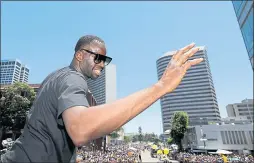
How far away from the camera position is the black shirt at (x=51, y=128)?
1.01 meters

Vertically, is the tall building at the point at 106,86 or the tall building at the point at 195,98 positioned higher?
the tall building at the point at 106,86

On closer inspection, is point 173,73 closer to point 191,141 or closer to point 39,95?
point 39,95

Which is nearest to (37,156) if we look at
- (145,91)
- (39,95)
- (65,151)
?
(65,151)

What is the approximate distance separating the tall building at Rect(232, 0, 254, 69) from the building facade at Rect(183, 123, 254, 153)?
89.1 feet

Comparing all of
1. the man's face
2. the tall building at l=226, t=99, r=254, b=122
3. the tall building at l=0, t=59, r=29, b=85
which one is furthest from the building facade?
the tall building at l=0, t=59, r=29, b=85

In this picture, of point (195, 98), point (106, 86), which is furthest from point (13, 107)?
point (106, 86)

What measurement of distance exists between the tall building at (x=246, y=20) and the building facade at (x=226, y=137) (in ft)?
89.1

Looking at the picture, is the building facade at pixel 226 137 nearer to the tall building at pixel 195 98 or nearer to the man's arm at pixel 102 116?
the man's arm at pixel 102 116

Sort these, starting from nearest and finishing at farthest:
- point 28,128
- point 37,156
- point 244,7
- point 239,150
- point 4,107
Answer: point 37,156
point 28,128
point 244,7
point 4,107
point 239,150

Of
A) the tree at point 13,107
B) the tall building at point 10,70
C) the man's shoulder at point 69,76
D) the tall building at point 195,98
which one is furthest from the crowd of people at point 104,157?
the tall building at point 10,70

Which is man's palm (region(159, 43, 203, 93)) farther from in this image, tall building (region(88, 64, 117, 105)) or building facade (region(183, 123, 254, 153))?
tall building (region(88, 64, 117, 105))

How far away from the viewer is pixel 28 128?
3.72 ft

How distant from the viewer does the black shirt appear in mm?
1005

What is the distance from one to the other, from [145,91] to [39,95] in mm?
706
